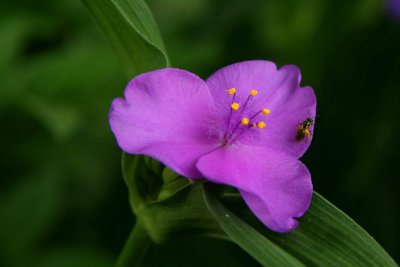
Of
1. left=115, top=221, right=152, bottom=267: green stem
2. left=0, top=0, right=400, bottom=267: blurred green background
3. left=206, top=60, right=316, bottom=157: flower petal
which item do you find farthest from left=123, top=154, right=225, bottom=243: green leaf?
left=0, top=0, right=400, bottom=267: blurred green background

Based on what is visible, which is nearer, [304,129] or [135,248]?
[304,129]

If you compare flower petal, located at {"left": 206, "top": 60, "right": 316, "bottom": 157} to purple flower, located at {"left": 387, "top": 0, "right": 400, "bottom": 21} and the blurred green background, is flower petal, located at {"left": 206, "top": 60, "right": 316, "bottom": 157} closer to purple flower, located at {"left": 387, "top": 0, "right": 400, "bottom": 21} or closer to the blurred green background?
the blurred green background

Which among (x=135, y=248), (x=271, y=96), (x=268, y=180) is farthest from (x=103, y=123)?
(x=268, y=180)

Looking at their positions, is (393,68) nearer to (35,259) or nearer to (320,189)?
(320,189)

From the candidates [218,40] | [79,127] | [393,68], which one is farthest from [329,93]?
[79,127]

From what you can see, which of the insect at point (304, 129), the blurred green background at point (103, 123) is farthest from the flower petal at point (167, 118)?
the blurred green background at point (103, 123)

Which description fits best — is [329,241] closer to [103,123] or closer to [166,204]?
[166,204]
